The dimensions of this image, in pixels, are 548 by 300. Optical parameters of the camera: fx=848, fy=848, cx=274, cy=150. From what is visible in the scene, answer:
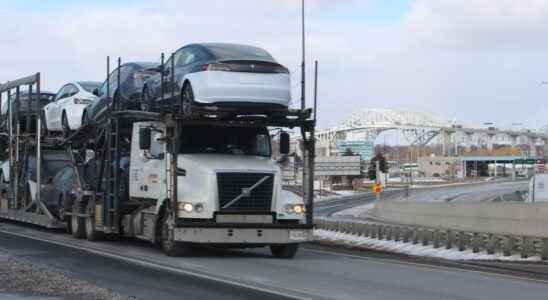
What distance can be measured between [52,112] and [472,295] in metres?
15.4

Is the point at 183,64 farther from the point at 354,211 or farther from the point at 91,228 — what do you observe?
the point at 354,211

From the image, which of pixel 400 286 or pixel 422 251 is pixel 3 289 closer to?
pixel 400 286

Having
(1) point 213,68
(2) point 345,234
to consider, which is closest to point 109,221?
(1) point 213,68

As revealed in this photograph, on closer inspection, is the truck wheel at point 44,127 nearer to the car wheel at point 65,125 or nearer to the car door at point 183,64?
the car wheel at point 65,125

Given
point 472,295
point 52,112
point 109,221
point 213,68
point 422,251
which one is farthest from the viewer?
point 422,251

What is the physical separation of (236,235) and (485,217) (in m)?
25.7

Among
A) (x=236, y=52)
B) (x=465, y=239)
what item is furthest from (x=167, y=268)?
(x=465, y=239)

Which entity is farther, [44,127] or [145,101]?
[44,127]

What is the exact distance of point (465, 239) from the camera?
26438mm

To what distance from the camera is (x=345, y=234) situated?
1420 inches

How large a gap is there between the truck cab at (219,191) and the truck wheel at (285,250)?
0.06ft

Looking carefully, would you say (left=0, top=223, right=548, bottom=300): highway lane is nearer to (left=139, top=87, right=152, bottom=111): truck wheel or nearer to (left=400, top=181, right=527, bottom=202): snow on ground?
(left=139, top=87, right=152, bottom=111): truck wheel

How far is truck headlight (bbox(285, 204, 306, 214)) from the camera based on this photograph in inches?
632

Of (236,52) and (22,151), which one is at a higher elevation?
(236,52)
